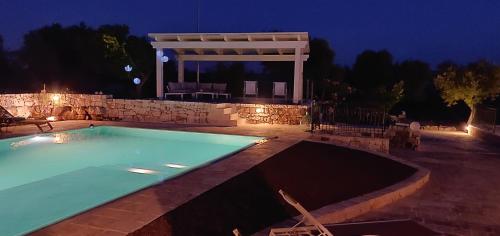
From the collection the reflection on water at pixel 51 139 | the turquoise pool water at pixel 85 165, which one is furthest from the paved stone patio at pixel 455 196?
the reflection on water at pixel 51 139

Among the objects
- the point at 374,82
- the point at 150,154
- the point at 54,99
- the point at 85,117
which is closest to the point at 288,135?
the point at 150,154

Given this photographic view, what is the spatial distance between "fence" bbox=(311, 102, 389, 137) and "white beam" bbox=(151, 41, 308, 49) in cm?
256

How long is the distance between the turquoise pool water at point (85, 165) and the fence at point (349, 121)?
2.49 m

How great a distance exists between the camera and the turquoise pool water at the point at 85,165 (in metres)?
6.27

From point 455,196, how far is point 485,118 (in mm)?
10570

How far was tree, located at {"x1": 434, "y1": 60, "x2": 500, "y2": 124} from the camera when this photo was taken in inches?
657

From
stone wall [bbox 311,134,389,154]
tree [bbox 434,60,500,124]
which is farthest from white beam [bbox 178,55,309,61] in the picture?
stone wall [bbox 311,134,389,154]

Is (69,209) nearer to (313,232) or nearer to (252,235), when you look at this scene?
(252,235)

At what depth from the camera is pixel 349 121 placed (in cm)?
1368

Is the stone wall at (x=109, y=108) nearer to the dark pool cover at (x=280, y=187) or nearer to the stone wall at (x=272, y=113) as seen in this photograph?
the stone wall at (x=272, y=113)

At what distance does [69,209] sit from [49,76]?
20.7m

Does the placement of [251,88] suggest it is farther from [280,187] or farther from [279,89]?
[280,187]

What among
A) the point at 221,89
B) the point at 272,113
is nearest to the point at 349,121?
the point at 272,113

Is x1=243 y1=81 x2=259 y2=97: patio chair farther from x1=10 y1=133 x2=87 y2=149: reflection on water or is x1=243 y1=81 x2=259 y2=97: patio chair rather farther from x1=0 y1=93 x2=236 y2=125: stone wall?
x1=10 y1=133 x2=87 y2=149: reflection on water
